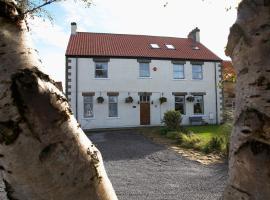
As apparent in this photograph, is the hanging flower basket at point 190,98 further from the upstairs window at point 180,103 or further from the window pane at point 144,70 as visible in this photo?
the window pane at point 144,70

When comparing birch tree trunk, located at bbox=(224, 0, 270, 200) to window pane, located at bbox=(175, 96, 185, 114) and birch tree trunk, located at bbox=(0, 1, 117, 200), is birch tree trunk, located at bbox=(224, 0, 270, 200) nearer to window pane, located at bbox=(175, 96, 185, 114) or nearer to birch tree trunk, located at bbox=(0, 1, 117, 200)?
birch tree trunk, located at bbox=(0, 1, 117, 200)

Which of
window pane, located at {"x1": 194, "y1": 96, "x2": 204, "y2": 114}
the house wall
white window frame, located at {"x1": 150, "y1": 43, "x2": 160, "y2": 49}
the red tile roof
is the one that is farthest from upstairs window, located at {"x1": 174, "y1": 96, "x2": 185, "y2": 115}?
white window frame, located at {"x1": 150, "y1": 43, "x2": 160, "y2": 49}

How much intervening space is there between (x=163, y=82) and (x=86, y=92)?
5744mm

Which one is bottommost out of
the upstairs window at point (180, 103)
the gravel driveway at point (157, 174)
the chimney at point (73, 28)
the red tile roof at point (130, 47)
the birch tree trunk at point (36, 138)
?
the gravel driveway at point (157, 174)

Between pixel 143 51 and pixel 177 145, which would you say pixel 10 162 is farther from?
pixel 143 51

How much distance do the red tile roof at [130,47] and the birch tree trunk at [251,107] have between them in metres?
23.4

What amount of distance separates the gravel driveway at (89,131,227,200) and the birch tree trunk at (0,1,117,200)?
258 inches

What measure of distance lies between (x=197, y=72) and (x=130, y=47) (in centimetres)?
541

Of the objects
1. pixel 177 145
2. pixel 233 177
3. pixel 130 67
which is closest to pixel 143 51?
pixel 130 67

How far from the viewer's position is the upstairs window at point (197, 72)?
2670cm

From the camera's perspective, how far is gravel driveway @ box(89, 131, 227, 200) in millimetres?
7867

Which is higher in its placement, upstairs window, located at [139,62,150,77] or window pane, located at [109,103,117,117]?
upstairs window, located at [139,62,150,77]

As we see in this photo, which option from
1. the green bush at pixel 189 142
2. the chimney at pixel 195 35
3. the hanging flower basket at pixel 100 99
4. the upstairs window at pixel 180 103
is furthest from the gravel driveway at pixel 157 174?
the chimney at pixel 195 35

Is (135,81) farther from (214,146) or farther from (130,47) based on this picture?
(214,146)
